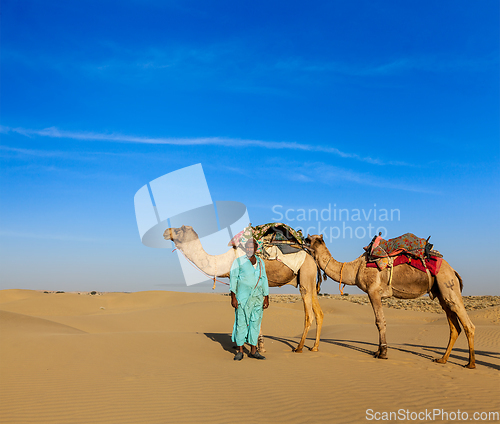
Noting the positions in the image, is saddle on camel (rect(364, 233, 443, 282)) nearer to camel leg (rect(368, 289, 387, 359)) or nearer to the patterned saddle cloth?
the patterned saddle cloth

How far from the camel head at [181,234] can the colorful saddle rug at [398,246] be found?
4.91m

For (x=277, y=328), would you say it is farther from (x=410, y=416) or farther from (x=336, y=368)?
(x=410, y=416)

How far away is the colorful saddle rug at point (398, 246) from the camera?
965 cm

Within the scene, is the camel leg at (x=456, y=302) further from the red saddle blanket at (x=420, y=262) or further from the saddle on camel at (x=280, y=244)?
the saddle on camel at (x=280, y=244)

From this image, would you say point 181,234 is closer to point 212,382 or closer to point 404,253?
point 212,382

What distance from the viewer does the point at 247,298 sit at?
8930mm

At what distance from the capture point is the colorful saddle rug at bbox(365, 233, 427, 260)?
965 centimetres

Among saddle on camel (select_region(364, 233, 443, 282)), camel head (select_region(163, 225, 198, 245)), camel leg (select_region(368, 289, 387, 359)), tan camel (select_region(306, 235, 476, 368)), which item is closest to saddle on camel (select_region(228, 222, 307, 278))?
tan camel (select_region(306, 235, 476, 368))

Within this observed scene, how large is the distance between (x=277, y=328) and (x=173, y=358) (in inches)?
580

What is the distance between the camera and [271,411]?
208 inches

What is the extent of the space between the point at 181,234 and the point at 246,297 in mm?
2236

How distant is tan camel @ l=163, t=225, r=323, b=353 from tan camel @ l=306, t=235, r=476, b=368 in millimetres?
648

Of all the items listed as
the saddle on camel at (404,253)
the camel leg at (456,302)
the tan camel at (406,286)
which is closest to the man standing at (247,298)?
the tan camel at (406,286)

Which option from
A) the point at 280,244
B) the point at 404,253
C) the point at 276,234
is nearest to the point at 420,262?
the point at 404,253
